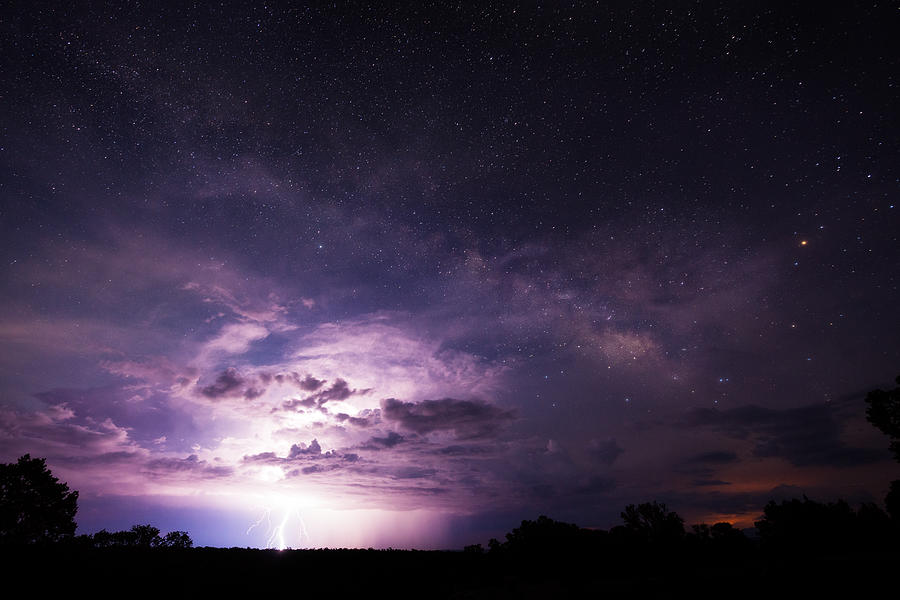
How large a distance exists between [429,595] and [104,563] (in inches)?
547

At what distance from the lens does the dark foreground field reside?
880cm

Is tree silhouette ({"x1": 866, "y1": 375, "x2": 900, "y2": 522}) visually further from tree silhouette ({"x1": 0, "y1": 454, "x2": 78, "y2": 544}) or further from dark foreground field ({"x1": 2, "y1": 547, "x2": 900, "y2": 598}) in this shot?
tree silhouette ({"x1": 0, "y1": 454, "x2": 78, "y2": 544})

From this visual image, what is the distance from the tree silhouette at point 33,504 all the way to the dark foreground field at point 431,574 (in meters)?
32.5

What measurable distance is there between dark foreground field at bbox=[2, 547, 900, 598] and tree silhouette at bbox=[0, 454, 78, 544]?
32.5 m

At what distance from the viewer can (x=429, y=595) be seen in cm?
1462

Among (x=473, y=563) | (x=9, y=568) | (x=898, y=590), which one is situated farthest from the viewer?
(x=473, y=563)

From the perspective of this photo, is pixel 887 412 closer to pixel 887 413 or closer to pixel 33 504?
pixel 887 413

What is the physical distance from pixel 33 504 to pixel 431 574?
155 feet

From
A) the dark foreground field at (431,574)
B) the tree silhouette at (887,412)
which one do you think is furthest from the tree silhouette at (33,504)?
the tree silhouette at (887,412)

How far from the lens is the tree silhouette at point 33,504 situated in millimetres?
37156

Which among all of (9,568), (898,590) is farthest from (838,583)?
(9,568)

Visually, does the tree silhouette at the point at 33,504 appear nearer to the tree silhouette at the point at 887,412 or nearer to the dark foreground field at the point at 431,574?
the dark foreground field at the point at 431,574

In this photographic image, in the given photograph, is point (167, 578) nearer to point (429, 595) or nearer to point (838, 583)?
point (429, 595)

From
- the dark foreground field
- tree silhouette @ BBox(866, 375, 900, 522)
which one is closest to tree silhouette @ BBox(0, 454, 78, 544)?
the dark foreground field
